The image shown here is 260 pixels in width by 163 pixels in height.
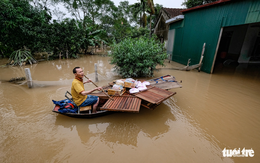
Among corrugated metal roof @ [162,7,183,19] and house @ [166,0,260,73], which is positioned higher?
corrugated metal roof @ [162,7,183,19]

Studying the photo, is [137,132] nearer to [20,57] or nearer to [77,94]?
[77,94]

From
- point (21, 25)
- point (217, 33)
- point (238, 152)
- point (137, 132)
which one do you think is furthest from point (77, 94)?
point (21, 25)

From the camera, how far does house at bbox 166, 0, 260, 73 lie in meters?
6.85

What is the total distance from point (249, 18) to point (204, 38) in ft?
9.02

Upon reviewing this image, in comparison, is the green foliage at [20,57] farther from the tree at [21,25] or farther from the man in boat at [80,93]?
the man in boat at [80,93]

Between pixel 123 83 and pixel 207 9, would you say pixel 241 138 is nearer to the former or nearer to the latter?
pixel 123 83

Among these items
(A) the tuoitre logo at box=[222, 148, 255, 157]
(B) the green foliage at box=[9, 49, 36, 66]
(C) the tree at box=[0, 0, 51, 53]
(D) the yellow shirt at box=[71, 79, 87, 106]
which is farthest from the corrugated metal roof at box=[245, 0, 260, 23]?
(B) the green foliage at box=[9, 49, 36, 66]

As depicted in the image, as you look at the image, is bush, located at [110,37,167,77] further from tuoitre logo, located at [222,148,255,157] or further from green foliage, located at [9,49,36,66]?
green foliage, located at [9,49,36,66]

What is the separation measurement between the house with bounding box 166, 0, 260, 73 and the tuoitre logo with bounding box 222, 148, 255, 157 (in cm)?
672

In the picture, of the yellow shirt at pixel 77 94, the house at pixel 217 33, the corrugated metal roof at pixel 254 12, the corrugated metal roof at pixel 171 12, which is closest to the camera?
the yellow shirt at pixel 77 94

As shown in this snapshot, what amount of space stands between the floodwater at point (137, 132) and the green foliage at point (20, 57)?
778 centimetres

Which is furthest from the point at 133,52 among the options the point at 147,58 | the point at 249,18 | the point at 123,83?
the point at 249,18

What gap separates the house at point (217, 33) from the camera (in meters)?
6.85

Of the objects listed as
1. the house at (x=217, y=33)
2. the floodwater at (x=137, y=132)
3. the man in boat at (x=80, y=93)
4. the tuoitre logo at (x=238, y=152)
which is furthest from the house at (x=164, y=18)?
the tuoitre logo at (x=238, y=152)
